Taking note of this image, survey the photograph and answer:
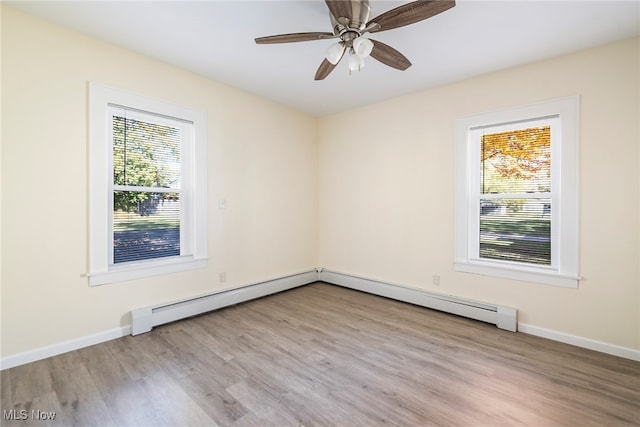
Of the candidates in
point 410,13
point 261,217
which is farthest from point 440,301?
point 410,13

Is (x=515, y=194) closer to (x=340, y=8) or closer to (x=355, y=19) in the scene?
(x=355, y=19)

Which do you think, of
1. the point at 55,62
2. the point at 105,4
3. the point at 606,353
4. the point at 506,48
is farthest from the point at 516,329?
the point at 55,62

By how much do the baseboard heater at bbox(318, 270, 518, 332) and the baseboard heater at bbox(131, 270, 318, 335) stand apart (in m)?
0.88

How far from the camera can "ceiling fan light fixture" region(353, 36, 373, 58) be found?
1913mm

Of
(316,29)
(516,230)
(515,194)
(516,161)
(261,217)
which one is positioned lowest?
(516,230)

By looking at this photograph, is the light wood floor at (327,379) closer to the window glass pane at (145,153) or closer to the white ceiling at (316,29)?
the window glass pane at (145,153)

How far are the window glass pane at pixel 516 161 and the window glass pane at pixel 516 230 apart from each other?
0.15 metres

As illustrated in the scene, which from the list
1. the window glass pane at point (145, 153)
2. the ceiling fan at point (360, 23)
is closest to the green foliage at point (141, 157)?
the window glass pane at point (145, 153)

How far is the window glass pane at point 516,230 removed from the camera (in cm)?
294

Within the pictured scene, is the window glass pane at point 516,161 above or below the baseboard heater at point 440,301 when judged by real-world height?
above

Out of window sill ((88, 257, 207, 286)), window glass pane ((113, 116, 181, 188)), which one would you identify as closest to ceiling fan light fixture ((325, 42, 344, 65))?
window glass pane ((113, 116, 181, 188))

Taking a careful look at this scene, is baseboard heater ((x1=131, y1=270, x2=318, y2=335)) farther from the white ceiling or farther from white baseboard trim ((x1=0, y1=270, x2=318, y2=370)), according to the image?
the white ceiling

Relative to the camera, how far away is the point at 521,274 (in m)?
2.97

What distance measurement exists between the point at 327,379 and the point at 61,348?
2.28 metres
